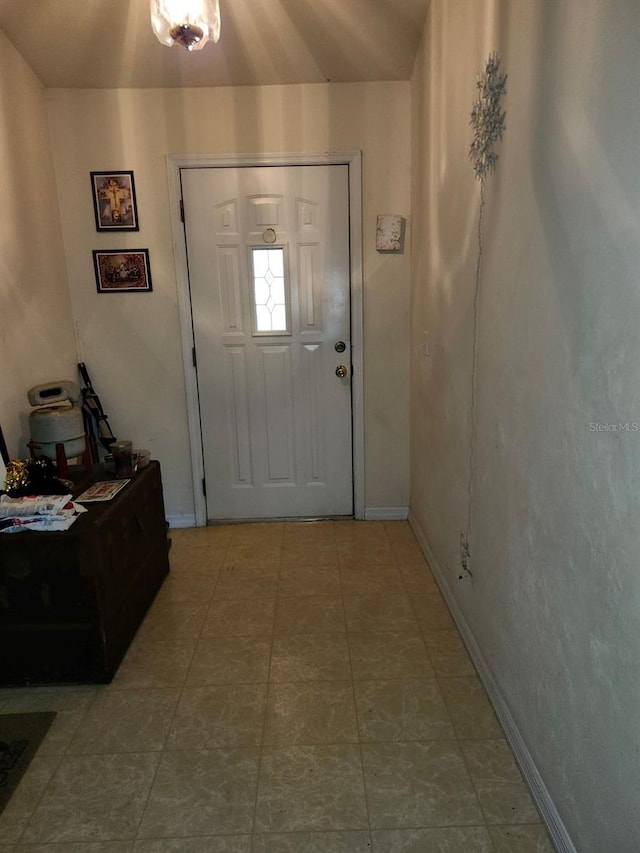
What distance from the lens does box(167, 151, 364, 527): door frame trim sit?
2.74 meters

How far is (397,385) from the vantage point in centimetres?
301

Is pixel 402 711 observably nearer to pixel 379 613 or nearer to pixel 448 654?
pixel 448 654

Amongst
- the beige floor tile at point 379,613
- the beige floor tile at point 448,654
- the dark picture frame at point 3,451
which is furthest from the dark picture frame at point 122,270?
the beige floor tile at point 448,654

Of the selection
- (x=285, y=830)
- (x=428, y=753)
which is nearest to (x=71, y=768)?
(x=285, y=830)

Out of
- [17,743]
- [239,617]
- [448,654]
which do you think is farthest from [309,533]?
[17,743]

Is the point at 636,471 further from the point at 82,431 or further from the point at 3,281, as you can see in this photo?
the point at 3,281

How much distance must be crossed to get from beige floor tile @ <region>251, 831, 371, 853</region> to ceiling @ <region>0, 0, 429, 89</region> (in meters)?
2.82

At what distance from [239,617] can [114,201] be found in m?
2.22

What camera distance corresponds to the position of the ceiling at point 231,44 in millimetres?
2129

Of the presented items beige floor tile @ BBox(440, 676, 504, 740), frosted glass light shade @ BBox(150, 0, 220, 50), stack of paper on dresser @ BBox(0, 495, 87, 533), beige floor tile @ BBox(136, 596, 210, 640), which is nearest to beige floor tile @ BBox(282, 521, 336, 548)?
beige floor tile @ BBox(136, 596, 210, 640)

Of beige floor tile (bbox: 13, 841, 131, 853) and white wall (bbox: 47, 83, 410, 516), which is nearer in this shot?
beige floor tile (bbox: 13, 841, 131, 853)

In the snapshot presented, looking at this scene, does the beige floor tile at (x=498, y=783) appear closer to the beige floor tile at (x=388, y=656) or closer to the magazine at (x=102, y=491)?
the beige floor tile at (x=388, y=656)

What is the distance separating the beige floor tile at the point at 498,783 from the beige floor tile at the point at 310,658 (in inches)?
19.3

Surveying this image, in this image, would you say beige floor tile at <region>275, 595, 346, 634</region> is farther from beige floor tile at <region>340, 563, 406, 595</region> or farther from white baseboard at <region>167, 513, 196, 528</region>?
white baseboard at <region>167, 513, 196, 528</region>
